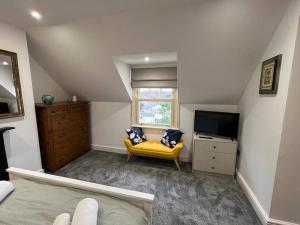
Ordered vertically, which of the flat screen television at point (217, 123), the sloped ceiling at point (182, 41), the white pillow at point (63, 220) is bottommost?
the white pillow at point (63, 220)

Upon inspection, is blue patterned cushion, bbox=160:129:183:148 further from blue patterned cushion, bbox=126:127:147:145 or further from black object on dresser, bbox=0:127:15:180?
black object on dresser, bbox=0:127:15:180

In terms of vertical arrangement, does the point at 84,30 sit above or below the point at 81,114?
above

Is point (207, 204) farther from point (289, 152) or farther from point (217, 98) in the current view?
point (217, 98)

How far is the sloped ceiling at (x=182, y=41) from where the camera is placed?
166 cm

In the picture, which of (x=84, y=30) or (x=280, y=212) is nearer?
(x=280, y=212)

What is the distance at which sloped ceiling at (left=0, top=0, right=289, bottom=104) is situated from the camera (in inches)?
65.4

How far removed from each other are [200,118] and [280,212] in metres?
1.68

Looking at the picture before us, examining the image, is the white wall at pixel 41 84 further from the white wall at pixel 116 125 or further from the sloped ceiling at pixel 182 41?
the white wall at pixel 116 125

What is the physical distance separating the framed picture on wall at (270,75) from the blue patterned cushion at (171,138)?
1539 millimetres

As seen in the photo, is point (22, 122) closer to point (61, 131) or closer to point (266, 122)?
point (61, 131)

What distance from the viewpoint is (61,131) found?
2949 millimetres

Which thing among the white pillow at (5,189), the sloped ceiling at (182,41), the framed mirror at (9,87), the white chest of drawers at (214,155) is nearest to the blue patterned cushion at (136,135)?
Result: the sloped ceiling at (182,41)

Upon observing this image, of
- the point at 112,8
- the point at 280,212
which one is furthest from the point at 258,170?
the point at 112,8

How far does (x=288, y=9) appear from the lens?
4.92 ft
